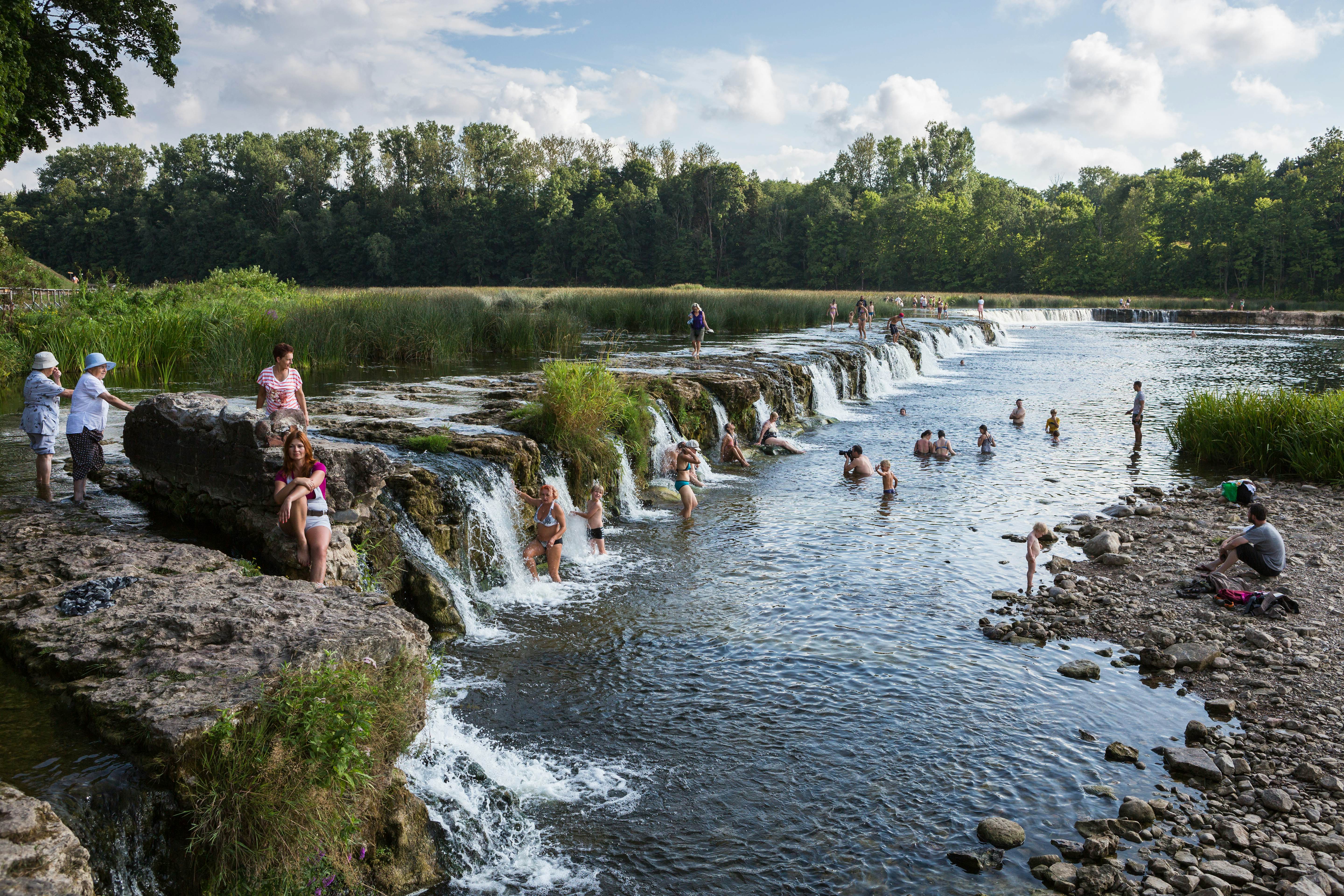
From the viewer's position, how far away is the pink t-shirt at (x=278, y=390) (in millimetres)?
7980

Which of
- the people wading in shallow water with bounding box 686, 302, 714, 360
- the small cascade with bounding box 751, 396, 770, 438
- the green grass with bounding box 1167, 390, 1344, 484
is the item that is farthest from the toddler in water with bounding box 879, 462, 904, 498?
the people wading in shallow water with bounding box 686, 302, 714, 360

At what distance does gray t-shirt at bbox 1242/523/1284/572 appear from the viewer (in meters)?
9.09

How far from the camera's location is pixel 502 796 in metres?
5.21

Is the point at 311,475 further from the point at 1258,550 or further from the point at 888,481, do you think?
the point at 1258,550

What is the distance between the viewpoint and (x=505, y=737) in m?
5.89

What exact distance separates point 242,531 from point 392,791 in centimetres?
377

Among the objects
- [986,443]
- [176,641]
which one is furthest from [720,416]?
[176,641]

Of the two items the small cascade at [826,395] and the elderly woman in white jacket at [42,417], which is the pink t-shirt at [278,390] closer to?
the elderly woman in white jacket at [42,417]

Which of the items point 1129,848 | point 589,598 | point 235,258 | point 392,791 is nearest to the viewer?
point 392,791

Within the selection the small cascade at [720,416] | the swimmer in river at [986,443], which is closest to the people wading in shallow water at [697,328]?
the small cascade at [720,416]

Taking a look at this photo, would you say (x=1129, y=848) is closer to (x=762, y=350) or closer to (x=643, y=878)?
(x=643, y=878)

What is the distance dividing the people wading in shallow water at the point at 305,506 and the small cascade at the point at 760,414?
12071 mm

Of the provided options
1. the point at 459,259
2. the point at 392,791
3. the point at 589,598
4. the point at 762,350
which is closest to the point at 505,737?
the point at 392,791

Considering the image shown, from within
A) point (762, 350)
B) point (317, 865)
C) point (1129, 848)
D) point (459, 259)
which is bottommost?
point (1129, 848)
